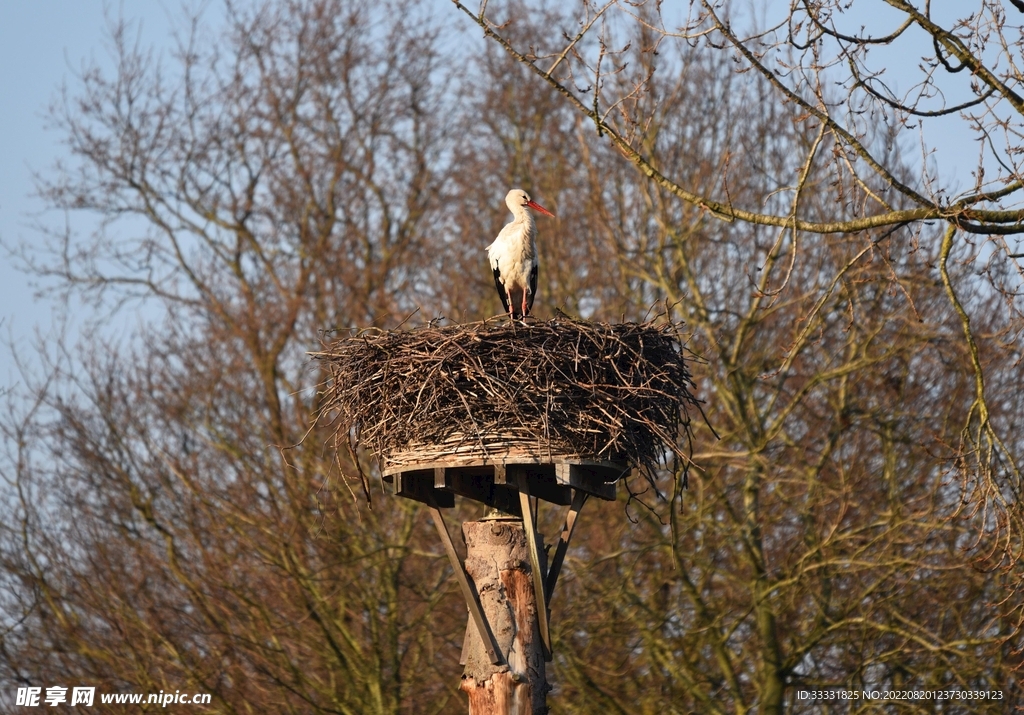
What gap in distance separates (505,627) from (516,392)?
104 centimetres

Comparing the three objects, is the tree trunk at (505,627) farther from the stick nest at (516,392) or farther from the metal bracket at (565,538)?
the stick nest at (516,392)

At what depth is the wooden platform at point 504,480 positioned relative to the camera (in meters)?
5.81

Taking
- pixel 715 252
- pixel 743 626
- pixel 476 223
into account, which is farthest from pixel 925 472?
pixel 476 223

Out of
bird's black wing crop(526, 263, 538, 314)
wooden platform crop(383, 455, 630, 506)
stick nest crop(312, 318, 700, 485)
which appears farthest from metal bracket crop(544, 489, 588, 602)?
bird's black wing crop(526, 263, 538, 314)

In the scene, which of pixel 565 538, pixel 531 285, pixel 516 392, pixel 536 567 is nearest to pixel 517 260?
pixel 531 285

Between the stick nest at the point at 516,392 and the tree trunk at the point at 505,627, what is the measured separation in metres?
0.47

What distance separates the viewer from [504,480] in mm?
5777

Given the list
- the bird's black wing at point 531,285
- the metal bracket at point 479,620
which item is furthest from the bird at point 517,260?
the metal bracket at point 479,620

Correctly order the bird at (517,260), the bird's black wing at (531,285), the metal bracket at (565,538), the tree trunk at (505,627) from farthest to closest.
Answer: the bird's black wing at (531,285) → the bird at (517,260) → the metal bracket at (565,538) → the tree trunk at (505,627)

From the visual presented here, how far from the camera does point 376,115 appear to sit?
19.2 m

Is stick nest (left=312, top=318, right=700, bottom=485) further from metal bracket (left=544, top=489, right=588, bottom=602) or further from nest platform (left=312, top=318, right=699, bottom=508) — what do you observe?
metal bracket (left=544, top=489, right=588, bottom=602)

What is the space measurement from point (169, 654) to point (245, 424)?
8.56 ft

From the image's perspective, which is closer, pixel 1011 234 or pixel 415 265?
pixel 1011 234

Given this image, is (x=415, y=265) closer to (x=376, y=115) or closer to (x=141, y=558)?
(x=376, y=115)
